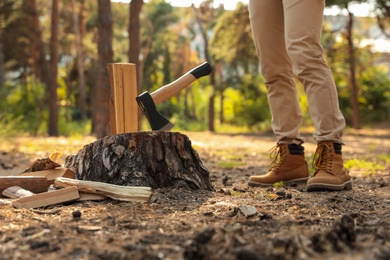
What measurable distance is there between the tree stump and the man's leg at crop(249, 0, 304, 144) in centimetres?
88

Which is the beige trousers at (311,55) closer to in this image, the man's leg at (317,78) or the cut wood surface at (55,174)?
the man's leg at (317,78)

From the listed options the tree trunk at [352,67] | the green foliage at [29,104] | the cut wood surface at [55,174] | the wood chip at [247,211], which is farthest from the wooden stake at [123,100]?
the tree trunk at [352,67]

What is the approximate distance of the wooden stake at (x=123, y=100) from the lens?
4.15 meters

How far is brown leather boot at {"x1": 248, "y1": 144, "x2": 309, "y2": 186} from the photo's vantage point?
4.41 m

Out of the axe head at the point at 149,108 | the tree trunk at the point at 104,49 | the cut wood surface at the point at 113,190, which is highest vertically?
the tree trunk at the point at 104,49

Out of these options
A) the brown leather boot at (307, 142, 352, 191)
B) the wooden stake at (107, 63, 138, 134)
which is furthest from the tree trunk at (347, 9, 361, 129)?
the wooden stake at (107, 63, 138, 134)

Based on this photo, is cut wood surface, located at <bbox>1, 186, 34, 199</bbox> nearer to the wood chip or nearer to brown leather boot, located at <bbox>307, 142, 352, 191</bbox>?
the wood chip

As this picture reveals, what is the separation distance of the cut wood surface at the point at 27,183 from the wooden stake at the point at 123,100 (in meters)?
0.64

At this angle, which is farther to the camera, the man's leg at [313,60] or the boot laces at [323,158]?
the boot laces at [323,158]

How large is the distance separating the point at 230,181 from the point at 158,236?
8.49 ft

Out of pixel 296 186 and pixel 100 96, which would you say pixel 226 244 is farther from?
pixel 100 96

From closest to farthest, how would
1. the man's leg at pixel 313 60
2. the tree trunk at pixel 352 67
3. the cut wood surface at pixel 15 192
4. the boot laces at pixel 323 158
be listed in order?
the cut wood surface at pixel 15 192 → the man's leg at pixel 313 60 → the boot laces at pixel 323 158 → the tree trunk at pixel 352 67

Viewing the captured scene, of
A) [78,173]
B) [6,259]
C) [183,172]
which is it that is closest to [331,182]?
[183,172]

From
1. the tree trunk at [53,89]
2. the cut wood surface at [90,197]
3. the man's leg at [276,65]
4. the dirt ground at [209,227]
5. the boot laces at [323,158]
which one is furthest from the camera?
the tree trunk at [53,89]
